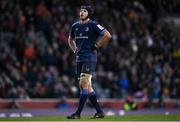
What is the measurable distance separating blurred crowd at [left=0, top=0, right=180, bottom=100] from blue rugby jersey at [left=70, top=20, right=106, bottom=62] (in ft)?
28.8

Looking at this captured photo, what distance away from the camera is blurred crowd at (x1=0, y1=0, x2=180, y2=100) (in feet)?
81.6

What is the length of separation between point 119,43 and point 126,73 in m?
1.97

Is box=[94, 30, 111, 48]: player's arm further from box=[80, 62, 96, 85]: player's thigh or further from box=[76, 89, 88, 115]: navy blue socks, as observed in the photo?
box=[76, 89, 88, 115]: navy blue socks

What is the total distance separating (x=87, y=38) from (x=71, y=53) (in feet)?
38.1

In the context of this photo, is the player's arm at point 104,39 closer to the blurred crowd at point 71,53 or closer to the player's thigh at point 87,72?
the player's thigh at point 87,72

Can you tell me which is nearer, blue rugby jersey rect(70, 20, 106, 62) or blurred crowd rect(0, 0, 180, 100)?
blue rugby jersey rect(70, 20, 106, 62)

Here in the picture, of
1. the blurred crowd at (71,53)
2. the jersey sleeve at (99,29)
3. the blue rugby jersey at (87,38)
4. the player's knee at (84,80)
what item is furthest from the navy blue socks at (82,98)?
the blurred crowd at (71,53)

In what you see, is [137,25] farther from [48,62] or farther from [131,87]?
[48,62]

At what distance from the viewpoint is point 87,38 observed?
15445 mm

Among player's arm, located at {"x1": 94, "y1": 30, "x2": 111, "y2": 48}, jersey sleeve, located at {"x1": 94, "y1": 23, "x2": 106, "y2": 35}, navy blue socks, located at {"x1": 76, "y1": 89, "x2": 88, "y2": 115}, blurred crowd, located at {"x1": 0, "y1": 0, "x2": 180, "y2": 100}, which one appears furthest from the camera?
blurred crowd, located at {"x1": 0, "y1": 0, "x2": 180, "y2": 100}

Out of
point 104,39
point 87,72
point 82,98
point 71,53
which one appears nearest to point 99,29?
point 104,39

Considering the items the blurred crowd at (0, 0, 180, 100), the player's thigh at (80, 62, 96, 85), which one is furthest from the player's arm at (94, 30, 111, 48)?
the blurred crowd at (0, 0, 180, 100)

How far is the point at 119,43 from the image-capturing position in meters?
29.9

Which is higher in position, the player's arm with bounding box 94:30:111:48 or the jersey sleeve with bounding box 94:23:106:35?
the jersey sleeve with bounding box 94:23:106:35
